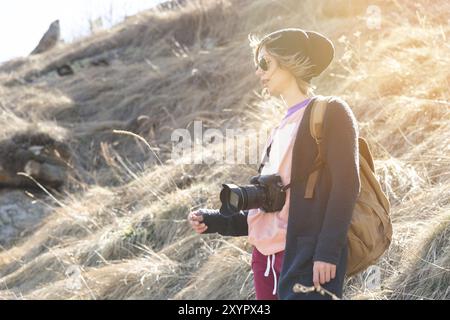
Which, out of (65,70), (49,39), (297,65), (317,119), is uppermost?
(297,65)

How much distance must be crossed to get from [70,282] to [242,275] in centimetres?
162

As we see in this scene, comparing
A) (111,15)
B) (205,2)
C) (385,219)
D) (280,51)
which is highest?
(280,51)

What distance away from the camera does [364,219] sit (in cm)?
230

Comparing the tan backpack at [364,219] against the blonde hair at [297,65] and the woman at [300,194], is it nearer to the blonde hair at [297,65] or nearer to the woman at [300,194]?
the woman at [300,194]

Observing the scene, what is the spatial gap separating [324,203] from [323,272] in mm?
235

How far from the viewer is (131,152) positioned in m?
9.54

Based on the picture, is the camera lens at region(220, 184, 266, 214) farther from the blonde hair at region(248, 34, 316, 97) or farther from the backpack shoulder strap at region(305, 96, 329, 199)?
the blonde hair at region(248, 34, 316, 97)

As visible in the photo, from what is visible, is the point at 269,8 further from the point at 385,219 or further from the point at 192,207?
the point at 385,219

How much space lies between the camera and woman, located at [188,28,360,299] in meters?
2.20

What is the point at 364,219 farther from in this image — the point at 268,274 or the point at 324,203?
the point at 268,274

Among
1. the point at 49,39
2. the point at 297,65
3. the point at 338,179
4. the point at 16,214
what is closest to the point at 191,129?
the point at 16,214

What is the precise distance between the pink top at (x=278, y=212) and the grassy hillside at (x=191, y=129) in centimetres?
122
